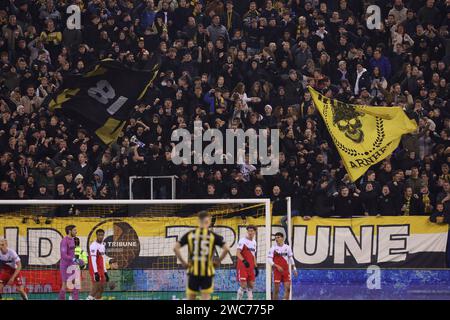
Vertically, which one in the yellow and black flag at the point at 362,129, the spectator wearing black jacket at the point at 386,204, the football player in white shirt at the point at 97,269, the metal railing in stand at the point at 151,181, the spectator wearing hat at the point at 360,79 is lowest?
the football player in white shirt at the point at 97,269

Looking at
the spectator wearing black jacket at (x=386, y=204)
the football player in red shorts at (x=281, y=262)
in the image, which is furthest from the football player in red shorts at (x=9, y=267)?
the spectator wearing black jacket at (x=386, y=204)

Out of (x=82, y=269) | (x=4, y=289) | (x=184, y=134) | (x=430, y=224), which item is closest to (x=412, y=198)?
(x=430, y=224)

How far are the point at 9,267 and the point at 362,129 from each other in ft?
26.5

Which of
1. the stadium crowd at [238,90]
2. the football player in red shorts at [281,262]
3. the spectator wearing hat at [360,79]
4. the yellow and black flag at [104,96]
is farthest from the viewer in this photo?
the spectator wearing hat at [360,79]

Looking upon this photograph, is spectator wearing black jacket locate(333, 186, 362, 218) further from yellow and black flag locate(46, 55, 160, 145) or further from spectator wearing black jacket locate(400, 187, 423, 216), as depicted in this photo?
yellow and black flag locate(46, 55, 160, 145)

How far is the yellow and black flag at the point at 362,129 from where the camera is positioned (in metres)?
22.5

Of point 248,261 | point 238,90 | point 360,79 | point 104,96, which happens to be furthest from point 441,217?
point 104,96

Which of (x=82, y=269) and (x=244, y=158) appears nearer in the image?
(x=82, y=269)

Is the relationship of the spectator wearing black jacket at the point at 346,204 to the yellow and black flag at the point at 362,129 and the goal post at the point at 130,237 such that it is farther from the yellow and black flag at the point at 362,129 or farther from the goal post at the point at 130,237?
the goal post at the point at 130,237

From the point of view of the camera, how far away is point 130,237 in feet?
70.1

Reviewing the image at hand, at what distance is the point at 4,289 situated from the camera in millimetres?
20109

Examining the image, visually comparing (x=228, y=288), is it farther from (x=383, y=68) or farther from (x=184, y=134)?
(x=383, y=68)

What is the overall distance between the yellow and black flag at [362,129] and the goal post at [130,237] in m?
2.30

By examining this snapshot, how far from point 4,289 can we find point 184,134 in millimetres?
5445
